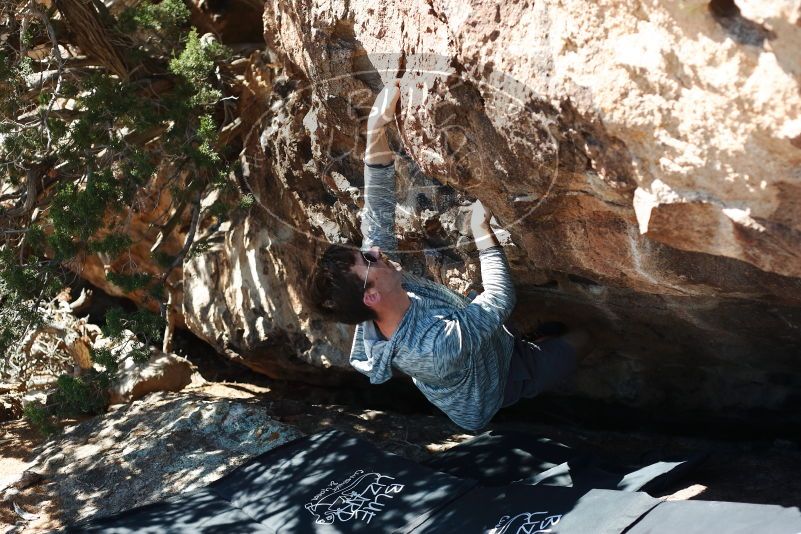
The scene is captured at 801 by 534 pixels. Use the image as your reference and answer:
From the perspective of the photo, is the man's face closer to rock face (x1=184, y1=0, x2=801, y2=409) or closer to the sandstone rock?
rock face (x1=184, y1=0, x2=801, y2=409)

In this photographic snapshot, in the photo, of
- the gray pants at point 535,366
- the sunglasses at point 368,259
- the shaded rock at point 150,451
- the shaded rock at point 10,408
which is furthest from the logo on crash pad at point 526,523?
the shaded rock at point 10,408

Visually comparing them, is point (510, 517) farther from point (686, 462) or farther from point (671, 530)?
point (686, 462)

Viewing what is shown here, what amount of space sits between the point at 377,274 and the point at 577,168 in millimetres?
853

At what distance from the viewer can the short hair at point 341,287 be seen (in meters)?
→ 3.02

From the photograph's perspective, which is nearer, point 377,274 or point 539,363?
point 377,274

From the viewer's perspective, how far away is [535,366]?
3.68 metres

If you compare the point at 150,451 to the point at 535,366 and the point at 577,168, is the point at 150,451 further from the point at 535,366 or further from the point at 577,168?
the point at 577,168

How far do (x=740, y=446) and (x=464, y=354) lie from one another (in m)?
1.94

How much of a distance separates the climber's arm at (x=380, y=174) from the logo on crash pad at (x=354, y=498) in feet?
3.41

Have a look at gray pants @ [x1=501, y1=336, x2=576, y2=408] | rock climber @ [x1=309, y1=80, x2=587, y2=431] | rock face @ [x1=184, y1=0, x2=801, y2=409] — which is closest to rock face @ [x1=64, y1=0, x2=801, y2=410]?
rock face @ [x1=184, y1=0, x2=801, y2=409]

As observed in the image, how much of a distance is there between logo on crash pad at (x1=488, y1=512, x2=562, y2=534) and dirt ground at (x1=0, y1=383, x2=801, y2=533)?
0.67 meters

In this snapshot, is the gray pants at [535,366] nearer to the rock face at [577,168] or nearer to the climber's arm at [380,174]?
the rock face at [577,168]

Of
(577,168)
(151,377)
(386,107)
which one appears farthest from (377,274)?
(151,377)

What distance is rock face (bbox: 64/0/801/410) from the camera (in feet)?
6.75
